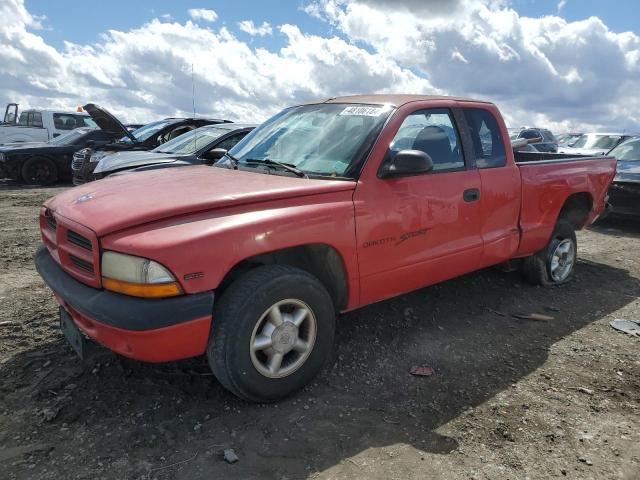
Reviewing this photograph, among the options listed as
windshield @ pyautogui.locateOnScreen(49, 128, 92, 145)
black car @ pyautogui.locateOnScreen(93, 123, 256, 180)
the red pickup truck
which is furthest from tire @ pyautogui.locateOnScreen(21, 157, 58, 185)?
the red pickup truck

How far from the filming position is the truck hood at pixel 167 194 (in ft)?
8.77

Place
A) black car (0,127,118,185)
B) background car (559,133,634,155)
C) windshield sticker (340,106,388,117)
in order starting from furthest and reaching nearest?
background car (559,133,634,155) → black car (0,127,118,185) → windshield sticker (340,106,388,117)

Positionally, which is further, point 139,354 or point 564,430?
point 564,430

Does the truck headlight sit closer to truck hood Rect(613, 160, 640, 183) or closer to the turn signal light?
the turn signal light

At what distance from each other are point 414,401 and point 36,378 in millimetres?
2378

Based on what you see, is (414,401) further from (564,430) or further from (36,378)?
(36,378)

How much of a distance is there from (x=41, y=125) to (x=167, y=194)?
598 inches

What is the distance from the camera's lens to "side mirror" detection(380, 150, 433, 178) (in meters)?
3.21

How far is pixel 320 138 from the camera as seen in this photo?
11.9ft

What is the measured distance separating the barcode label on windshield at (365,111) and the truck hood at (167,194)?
0.71m

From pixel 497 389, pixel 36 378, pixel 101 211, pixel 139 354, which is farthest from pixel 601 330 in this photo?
pixel 36 378

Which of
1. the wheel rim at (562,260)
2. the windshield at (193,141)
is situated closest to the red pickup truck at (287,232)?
the wheel rim at (562,260)

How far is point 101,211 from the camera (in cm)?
278

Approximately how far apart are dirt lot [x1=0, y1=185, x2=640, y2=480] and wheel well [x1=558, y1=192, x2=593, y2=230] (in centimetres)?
133
